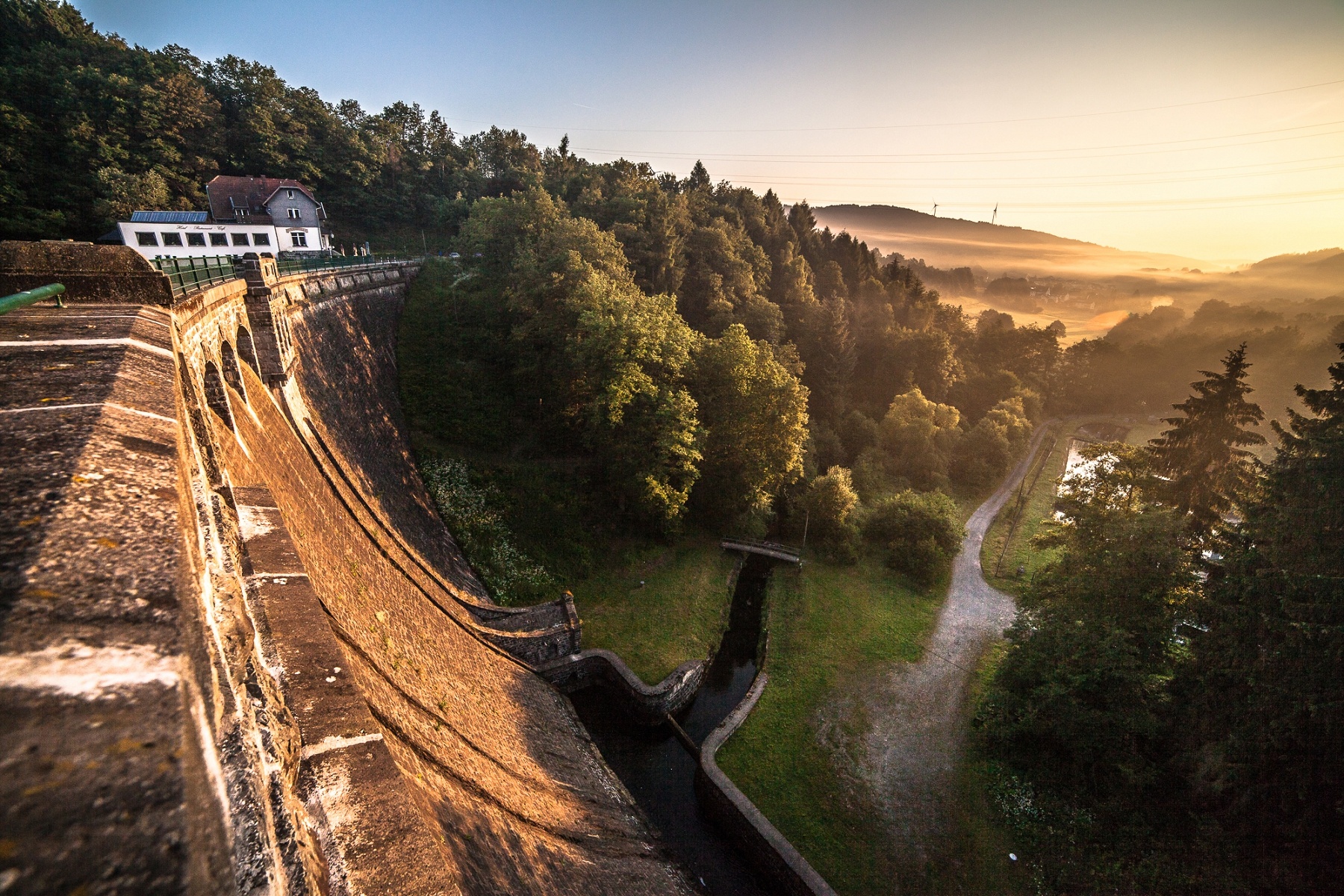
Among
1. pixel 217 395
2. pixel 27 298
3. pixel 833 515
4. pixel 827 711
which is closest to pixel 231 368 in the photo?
pixel 217 395

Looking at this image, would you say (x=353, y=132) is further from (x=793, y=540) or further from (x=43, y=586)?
(x=43, y=586)

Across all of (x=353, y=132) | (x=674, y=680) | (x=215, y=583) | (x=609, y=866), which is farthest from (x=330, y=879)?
(x=353, y=132)

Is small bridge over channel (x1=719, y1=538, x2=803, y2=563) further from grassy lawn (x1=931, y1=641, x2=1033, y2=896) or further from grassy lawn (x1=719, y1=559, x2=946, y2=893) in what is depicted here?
grassy lawn (x1=931, y1=641, x2=1033, y2=896)

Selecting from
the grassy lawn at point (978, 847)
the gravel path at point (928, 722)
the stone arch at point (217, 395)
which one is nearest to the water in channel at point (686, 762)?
the gravel path at point (928, 722)

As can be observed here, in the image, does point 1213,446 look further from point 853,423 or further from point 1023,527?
point 853,423

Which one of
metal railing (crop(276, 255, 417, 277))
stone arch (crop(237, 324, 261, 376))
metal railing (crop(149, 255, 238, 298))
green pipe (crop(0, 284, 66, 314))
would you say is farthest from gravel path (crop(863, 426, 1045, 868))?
metal railing (crop(276, 255, 417, 277))
